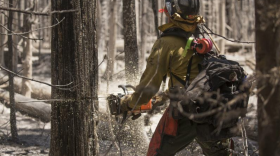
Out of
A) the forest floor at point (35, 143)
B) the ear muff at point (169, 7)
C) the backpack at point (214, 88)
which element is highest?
the ear muff at point (169, 7)

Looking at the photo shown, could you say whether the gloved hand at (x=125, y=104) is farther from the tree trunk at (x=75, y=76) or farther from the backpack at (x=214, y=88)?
the backpack at (x=214, y=88)

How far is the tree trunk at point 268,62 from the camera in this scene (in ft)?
8.71

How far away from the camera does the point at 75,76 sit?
409 centimetres

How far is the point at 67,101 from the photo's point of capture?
13.5 feet

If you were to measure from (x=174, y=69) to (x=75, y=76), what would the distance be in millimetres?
930

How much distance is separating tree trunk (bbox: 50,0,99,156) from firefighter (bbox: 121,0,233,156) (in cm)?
47

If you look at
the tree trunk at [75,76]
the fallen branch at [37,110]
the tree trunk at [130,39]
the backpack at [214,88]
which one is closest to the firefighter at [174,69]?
the backpack at [214,88]

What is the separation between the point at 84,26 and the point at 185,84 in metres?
1.09

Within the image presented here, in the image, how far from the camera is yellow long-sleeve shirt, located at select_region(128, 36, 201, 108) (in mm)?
4090

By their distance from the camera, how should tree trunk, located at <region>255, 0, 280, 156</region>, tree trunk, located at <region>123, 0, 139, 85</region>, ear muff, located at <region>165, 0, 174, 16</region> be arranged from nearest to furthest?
tree trunk, located at <region>255, 0, 280, 156</region>
ear muff, located at <region>165, 0, 174, 16</region>
tree trunk, located at <region>123, 0, 139, 85</region>

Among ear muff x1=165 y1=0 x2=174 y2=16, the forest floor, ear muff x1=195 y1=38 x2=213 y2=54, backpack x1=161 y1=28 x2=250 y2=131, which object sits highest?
ear muff x1=165 y1=0 x2=174 y2=16

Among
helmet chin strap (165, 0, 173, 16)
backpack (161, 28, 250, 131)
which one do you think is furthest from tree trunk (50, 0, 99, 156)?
backpack (161, 28, 250, 131)

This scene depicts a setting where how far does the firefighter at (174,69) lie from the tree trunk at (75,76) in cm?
47

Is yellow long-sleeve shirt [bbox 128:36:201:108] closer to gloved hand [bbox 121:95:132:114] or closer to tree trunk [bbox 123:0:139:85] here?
gloved hand [bbox 121:95:132:114]
